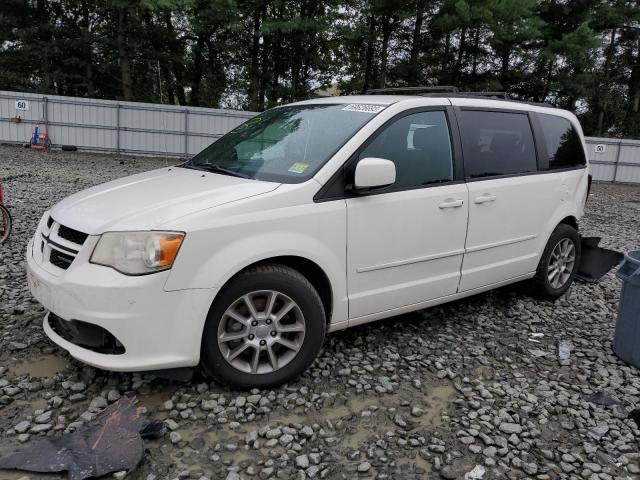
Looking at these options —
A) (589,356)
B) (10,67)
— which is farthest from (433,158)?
(10,67)

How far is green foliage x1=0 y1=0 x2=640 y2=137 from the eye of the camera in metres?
22.8

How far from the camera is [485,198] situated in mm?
4156

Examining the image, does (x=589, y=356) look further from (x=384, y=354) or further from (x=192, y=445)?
(x=192, y=445)

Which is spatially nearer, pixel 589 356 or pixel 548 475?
pixel 548 475

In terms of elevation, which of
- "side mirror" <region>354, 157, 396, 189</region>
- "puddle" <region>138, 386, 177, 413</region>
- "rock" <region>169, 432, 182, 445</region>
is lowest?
"rock" <region>169, 432, 182, 445</region>

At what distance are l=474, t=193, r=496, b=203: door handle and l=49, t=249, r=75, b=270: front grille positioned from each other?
284 cm

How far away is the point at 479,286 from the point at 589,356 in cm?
95

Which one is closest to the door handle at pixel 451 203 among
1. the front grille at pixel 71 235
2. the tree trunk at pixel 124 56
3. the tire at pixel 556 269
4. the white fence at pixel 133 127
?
the tire at pixel 556 269

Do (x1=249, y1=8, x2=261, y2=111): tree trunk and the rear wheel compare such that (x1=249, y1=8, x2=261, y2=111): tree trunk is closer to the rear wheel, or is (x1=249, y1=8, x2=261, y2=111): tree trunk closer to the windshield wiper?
the rear wheel

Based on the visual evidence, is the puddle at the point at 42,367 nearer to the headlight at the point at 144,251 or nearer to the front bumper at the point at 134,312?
the front bumper at the point at 134,312

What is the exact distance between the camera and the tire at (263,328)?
9.92ft

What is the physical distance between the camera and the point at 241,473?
8.40ft

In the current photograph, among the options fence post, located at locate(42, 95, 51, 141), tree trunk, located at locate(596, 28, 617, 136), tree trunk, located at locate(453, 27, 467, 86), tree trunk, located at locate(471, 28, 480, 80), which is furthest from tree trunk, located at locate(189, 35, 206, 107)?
tree trunk, located at locate(596, 28, 617, 136)

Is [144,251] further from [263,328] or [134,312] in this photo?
[263,328]
